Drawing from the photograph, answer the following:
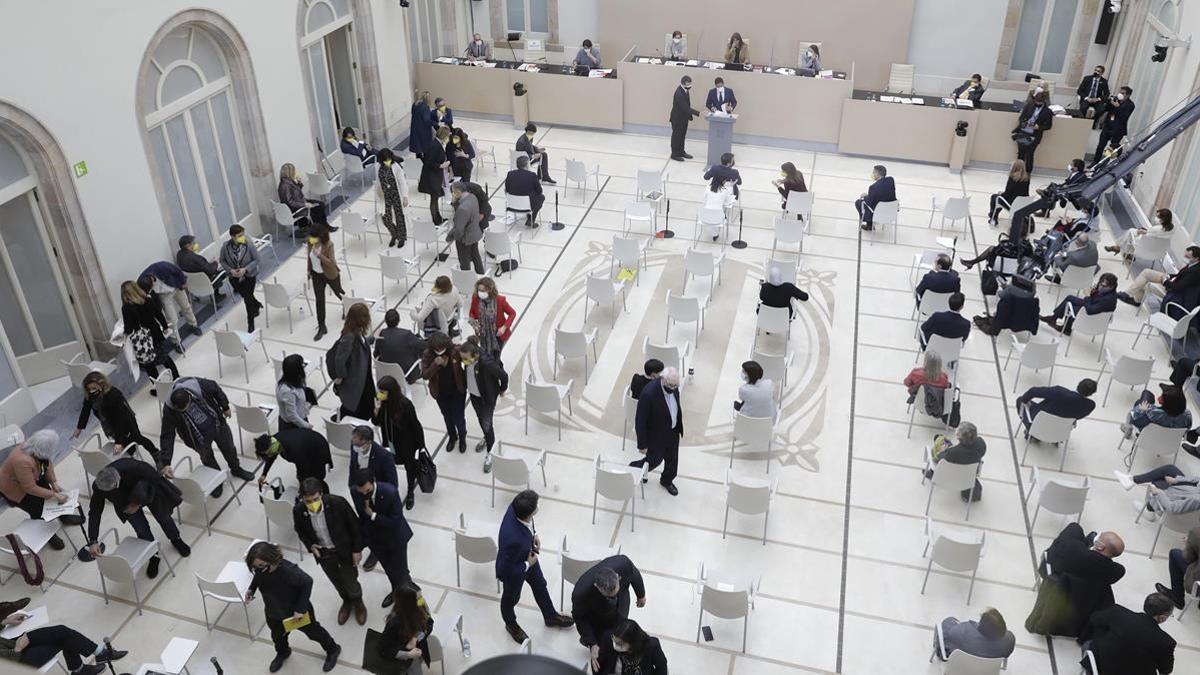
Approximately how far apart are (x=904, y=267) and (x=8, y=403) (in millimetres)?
12108

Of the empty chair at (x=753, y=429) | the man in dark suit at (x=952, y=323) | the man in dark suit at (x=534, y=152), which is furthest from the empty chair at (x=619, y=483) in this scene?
the man in dark suit at (x=534, y=152)

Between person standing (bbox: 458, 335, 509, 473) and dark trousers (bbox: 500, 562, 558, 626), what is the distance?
222 centimetres

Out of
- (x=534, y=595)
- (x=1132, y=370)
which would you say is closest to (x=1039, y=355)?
(x=1132, y=370)

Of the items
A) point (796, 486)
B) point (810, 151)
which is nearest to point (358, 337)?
point (796, 486)

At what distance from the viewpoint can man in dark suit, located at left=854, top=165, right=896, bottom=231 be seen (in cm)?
1458

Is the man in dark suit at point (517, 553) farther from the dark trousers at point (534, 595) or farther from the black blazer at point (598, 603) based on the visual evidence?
the black blazer at point (598, 603)

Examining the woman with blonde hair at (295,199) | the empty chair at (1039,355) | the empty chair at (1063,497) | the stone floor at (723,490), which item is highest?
the woman with blonde hair at (295,199)

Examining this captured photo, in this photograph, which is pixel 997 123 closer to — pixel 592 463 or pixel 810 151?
pixel 810 151

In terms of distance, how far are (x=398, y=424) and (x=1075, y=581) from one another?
6.14m

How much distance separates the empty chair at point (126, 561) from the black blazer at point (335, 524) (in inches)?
67.8

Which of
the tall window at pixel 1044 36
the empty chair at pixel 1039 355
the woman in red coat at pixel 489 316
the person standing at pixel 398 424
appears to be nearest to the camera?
the person standing at pixel 398 424

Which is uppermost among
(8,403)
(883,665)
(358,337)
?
(358,337)

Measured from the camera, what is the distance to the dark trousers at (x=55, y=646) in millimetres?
7113

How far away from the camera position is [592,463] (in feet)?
33.1
